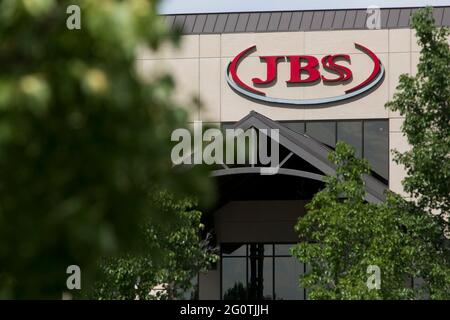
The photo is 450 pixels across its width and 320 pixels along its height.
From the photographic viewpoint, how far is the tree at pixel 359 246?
2297 cm

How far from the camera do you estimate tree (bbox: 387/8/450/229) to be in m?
24.5

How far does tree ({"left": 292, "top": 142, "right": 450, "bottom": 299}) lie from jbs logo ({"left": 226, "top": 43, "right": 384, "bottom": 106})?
11.5 metres

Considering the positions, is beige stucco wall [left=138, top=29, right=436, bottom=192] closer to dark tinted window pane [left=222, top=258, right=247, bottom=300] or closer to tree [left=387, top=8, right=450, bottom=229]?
dark tinted window pane [left=222, top=258, right=247, bottom=300]

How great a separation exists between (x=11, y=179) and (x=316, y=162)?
25.5m

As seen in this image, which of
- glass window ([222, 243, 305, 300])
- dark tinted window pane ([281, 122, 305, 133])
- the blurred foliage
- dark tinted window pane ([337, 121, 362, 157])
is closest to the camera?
the blurred foliage

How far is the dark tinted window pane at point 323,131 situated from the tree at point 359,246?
11.3m

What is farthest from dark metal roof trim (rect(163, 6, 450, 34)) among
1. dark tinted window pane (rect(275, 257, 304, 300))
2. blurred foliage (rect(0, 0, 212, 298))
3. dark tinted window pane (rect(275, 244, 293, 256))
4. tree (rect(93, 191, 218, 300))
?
blurred foliage (rect(0, 0, 212, 298))

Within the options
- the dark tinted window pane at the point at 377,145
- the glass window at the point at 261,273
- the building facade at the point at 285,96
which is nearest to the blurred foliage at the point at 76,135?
the building facade at the point at 285,96

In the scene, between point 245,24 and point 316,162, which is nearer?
point 316,162

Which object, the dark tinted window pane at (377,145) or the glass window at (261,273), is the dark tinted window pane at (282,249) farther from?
the dark tinted window pane at (377,145)
